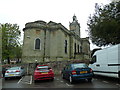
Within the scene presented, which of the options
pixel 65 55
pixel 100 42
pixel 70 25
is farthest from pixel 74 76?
pixel 70 25

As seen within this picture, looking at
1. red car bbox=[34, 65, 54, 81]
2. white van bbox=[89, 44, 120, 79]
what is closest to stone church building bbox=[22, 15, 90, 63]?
white van bbox=[89, 44, 120, 79]

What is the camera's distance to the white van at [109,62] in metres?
8.01

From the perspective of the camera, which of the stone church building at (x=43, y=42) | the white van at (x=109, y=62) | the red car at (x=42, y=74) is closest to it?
the white van at (x=109, y=62)

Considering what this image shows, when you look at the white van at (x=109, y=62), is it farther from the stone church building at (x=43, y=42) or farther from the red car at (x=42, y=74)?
the stone church building at (x=43, y=42)

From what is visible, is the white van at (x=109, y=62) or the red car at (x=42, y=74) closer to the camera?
Answer: the white van at (x=109, y=62)

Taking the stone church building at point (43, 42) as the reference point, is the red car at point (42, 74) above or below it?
below

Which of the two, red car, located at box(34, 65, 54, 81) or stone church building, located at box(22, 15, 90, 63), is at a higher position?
stone church building, located at box(22, 15, 90, 63)

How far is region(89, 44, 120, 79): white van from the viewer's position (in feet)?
26.3

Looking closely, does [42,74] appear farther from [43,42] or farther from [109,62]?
[43,42]

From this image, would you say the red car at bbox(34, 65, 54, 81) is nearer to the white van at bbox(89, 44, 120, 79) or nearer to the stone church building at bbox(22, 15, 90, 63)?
the white van at bbox(89, 44, 120, 79)

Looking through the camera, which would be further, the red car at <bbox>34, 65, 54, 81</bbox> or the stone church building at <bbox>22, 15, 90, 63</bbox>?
the stone church building at <bbox>22, 15, 90, 63</bbox>

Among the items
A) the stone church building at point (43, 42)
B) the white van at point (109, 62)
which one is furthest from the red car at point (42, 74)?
the stone church building at point (43, 42)

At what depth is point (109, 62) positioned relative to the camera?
897 centimetres

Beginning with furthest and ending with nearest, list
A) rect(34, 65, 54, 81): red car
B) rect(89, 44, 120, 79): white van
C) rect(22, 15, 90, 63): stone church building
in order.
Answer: rect(22, 15, 90, 63): stone church building < rect(34, 65, 54, 81): red car < rect(89, 44, 120, 79): white van
